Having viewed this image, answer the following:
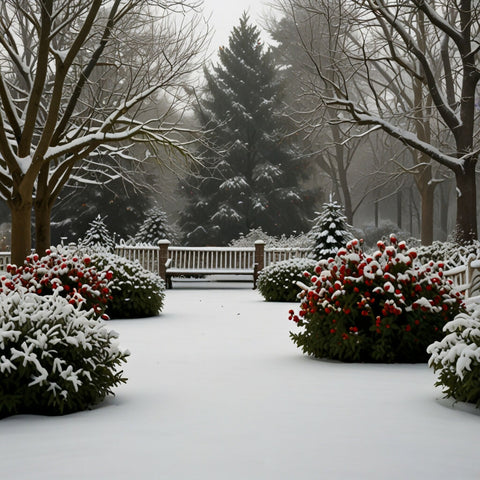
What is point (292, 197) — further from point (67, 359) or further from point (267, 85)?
point (67, 359)

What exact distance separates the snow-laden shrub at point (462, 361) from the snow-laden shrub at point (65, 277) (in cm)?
681

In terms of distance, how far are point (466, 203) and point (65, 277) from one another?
465 inches

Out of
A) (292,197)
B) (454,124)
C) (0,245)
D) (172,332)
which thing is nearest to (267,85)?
(292,197)

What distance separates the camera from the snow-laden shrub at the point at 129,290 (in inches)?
529

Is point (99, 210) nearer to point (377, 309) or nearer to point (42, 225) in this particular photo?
point (42, 225)

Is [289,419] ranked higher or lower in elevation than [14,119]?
lower

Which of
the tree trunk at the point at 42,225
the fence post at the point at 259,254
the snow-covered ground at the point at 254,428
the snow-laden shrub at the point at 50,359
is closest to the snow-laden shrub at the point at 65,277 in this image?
the snow-covered ground at the point at 254,428

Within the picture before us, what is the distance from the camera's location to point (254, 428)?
512cm

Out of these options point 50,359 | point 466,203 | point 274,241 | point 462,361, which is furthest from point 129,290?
point 274,241

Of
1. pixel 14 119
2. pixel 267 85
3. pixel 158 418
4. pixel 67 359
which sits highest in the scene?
pixel 267 85

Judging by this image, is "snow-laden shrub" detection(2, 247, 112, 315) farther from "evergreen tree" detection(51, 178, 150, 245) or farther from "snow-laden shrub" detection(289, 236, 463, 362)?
"evergreen tree" detection(51, 178, 150, 245)

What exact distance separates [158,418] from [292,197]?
102 ft

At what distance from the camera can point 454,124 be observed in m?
20.0

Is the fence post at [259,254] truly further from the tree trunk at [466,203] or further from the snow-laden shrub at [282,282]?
the tree trunk at [466,203]
